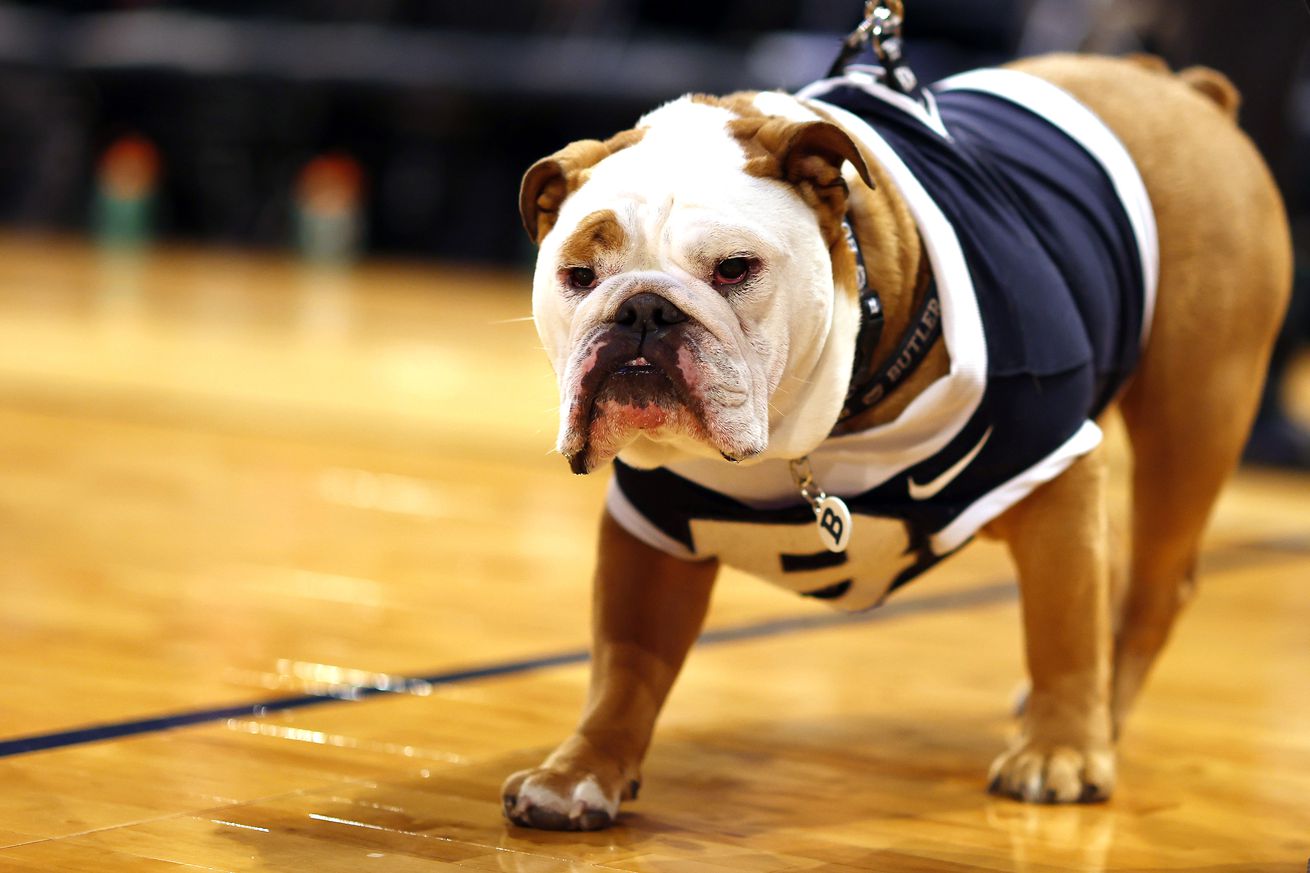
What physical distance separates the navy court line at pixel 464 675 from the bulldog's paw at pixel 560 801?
0.49 meters

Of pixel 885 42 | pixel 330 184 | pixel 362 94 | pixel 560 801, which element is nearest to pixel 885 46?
pixel 885 42

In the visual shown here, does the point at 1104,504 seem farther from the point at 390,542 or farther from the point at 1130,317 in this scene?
the point at 390,542

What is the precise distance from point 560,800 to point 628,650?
21 centimetres

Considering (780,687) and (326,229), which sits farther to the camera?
(326,229)

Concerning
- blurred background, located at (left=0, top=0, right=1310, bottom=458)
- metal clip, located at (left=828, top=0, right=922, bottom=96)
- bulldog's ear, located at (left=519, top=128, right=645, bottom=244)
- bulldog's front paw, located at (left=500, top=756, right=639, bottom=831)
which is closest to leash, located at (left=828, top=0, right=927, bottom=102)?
metal clip, located at (left=828, top=0, right=922, bottom=96)

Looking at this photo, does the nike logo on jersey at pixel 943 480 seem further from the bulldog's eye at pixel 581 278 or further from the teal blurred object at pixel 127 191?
the teal blurred object at pixel 127 191

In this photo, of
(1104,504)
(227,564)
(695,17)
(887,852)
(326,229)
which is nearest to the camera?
(887,852)

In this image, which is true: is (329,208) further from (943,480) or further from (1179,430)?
(943,480)

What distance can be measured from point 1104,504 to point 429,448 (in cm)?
264

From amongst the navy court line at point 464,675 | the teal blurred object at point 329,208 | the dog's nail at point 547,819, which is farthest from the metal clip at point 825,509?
the teal blurred object at point 329,208

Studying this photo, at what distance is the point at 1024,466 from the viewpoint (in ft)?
6.20

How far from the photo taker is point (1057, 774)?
6.30ft

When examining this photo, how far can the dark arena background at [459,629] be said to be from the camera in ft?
5.76

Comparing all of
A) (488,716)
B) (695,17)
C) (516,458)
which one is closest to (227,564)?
(488,716)
